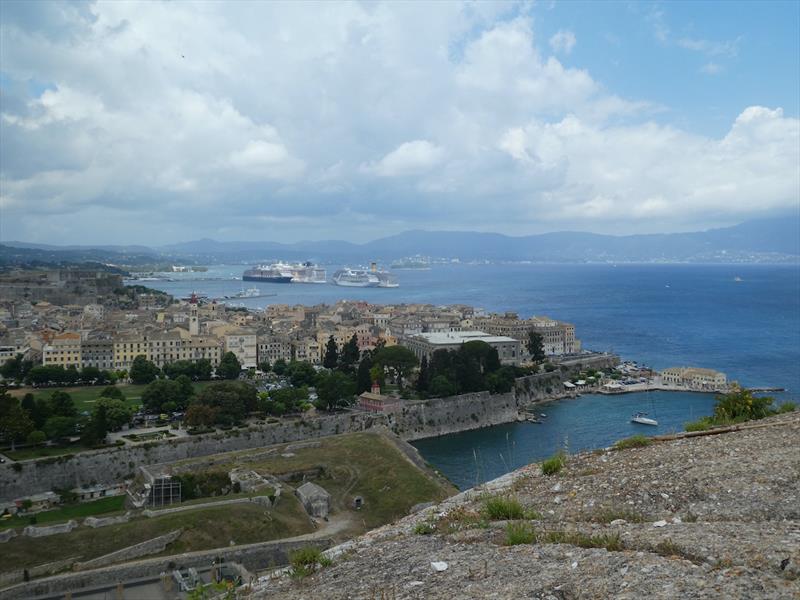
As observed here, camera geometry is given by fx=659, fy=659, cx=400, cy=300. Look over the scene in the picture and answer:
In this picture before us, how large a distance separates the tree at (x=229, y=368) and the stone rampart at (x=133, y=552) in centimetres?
2092

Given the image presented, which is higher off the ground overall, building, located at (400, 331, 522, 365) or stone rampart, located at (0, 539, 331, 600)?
building, located at (400, 331, 522, 365)

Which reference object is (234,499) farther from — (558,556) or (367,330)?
(367,330)

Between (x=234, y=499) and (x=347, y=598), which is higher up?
(x=347, y=598)

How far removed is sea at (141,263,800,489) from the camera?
28609 mm

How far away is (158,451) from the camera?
77.1 feet

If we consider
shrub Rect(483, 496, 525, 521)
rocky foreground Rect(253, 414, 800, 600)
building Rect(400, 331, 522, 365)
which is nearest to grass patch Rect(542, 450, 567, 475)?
rocky foreground Rect(253, 414, 800, 600)

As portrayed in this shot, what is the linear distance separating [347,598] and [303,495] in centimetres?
1548

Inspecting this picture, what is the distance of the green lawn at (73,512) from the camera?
17989 millimetres

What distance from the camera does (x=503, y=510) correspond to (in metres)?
5.25

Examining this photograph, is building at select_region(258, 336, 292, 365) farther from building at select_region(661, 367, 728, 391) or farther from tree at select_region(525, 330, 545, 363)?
building at select_region(661, 367, 728, 391)

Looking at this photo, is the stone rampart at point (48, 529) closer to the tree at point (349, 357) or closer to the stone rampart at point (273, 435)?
the stone rampart at point (273, 435)

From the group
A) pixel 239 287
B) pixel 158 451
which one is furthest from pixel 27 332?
pixel 239 287

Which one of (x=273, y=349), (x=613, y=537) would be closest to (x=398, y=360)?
(x=273, y=349)

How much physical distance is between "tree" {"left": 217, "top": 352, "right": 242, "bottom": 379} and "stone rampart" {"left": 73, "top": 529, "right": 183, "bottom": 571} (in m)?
20.9
